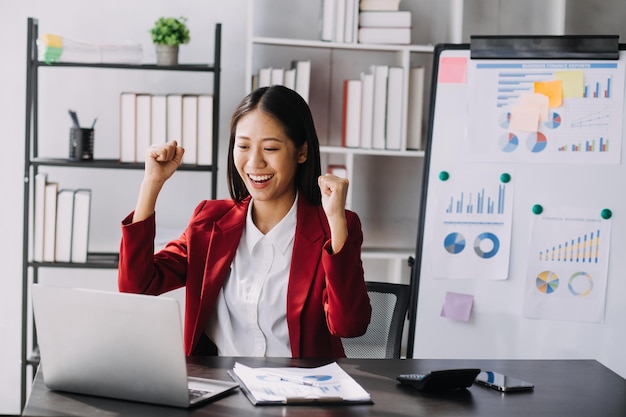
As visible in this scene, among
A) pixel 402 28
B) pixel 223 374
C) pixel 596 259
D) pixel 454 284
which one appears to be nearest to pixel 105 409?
pixel 223 374

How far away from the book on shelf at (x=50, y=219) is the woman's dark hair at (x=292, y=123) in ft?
3.77

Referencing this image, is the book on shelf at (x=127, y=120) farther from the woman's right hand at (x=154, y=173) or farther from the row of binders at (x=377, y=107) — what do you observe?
the woman's right hand at (x=154, y=173)

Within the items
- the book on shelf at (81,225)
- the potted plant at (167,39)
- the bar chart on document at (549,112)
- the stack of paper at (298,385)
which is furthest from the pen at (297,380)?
the potted plant at (167,39)

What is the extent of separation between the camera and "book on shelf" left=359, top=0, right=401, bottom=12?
10.5 ft

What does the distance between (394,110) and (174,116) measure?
822mm

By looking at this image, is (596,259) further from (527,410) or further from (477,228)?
(527,410)

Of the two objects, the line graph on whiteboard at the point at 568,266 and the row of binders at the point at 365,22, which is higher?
the row of binders at the point at 365,22

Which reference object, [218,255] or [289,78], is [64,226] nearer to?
[289,78]

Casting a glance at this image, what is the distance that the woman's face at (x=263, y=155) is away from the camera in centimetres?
210

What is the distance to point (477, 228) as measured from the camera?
9.45 ft

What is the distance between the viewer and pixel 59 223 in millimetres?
3152

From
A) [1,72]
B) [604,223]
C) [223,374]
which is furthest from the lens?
[1,72]

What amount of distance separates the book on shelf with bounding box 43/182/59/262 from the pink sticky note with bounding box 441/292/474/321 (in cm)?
143

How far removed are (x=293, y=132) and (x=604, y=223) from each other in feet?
4.08
